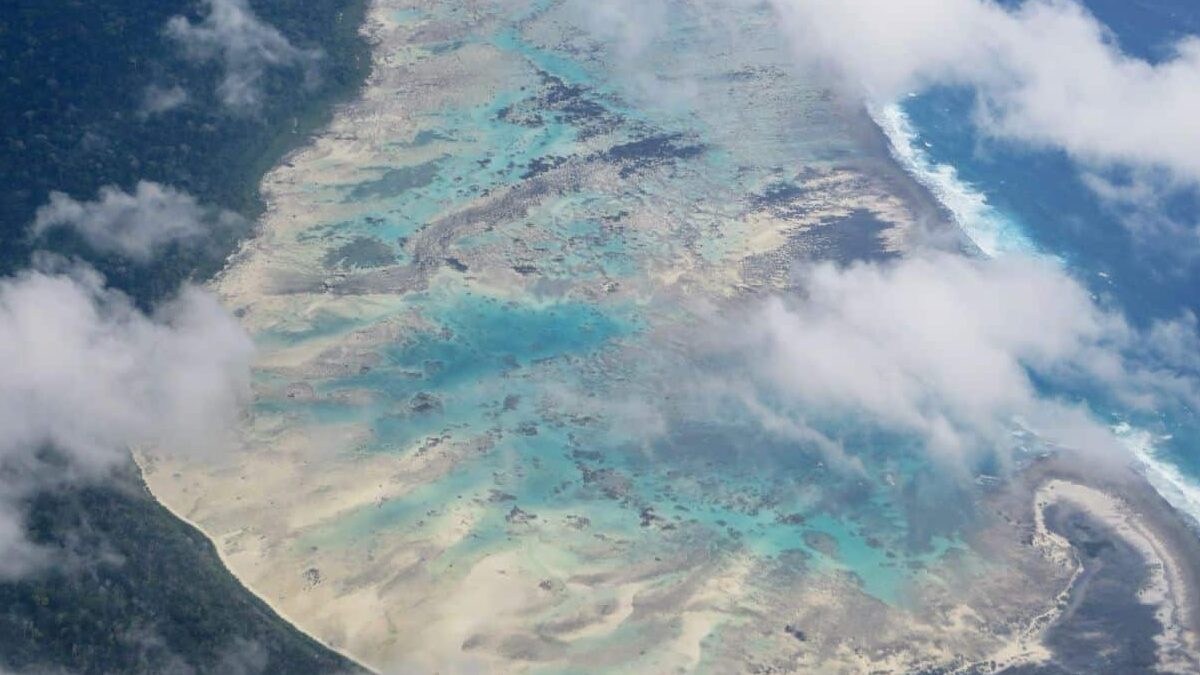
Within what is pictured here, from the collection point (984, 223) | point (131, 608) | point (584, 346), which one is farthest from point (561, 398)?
point (984, 223)

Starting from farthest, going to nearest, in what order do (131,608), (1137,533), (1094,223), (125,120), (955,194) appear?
1. (955,194)
2. (125,120)
3. (1094,223)
4. (1137,533)
5. (131,608)

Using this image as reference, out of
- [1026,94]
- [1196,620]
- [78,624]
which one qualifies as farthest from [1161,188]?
[78,624]

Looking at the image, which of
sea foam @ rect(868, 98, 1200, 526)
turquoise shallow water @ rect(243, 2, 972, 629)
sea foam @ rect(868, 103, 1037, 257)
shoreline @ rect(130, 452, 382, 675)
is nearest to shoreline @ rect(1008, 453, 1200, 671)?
sea foam @ rect(868, 98, 1200, 526)

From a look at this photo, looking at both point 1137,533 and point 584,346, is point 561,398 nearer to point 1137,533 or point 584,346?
point 584,346

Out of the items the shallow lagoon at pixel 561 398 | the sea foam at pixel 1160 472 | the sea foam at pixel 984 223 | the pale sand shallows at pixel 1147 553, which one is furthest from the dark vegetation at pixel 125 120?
the sea foam at pixel 1160 472

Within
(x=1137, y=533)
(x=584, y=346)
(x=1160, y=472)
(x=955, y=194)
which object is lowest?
(x=1137, y=533)

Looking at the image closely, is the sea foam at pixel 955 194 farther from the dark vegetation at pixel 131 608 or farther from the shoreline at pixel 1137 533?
the dark vegetation at pixel 131 608
